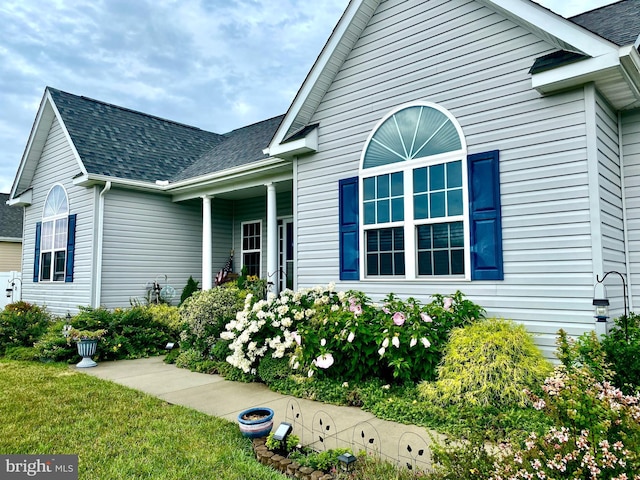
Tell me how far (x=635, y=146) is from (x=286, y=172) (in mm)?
6010

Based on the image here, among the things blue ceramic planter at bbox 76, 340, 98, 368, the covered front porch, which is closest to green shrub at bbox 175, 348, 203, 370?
blue ceramic planter at bbox 76, 340, 98, 368

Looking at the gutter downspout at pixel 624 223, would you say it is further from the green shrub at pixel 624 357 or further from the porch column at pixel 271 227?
the porch column at pixel 271 227

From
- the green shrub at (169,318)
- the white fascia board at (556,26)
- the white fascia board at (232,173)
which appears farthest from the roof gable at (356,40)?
the green shrub at (169,318)

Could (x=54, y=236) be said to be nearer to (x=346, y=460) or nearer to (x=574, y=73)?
(x=346, y=460)

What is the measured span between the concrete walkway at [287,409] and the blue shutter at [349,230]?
2.23m

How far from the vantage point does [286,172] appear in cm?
905

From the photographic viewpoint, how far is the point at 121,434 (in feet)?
13.4

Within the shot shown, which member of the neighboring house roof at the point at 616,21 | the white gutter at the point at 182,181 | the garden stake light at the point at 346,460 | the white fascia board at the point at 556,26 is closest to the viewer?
the garden stake light at the point at 346,460

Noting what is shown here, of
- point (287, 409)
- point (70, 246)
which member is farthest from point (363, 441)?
point (70, 246)

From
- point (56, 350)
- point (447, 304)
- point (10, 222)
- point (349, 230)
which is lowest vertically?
point (56, 350)

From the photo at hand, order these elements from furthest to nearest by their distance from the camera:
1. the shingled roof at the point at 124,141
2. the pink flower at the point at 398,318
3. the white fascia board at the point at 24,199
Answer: the white fascia board at the point at 24,199, the shingled roof at the point at 124,141, the pink flower at the point at 398,318

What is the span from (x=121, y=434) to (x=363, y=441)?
2.33 meters

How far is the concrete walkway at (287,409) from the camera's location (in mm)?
3691

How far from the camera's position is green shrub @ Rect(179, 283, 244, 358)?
24.7 ft
